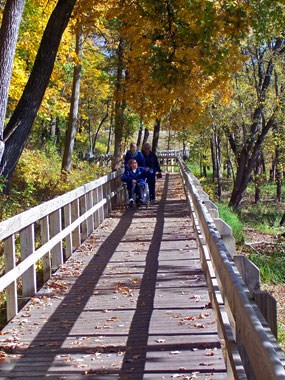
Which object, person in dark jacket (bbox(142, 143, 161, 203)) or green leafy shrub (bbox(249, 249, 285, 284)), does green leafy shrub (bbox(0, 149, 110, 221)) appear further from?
green leafy shrub (bbox(249, 249, 285, 284))

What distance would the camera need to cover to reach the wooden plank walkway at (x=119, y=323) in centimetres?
556

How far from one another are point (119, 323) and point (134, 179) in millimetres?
11709

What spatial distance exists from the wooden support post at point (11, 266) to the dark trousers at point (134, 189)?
1161 centimetres

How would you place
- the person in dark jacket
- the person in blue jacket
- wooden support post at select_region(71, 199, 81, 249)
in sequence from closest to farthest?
wooden support post at select_region(71, 199, 81, 249) < the person in blue jacket < the person in dark jacket

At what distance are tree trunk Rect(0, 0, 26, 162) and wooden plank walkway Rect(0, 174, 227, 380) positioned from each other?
9.50ft

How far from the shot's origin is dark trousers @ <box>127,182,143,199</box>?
18.9 meters

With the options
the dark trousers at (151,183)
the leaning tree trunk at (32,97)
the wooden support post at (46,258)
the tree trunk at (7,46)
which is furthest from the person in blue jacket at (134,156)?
the wooden support post at (46,258)

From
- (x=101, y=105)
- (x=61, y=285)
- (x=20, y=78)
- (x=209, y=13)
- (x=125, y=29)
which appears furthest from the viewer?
(x=101, y=105)

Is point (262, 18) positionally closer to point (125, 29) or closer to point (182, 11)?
point (182, 11)

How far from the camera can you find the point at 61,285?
8.86 meters

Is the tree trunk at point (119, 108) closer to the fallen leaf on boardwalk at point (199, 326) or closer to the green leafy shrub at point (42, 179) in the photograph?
the green leafy shrub at point (42, 179)

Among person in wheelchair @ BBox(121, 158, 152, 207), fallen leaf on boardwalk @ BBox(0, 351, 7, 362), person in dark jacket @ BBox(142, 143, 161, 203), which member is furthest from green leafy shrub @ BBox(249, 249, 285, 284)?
fallen leaf on boardwalk @ BBox(0, 351, 7, 362)

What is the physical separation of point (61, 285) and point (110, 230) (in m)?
5.78

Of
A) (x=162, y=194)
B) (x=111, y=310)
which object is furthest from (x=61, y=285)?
(x=162, y=194)
